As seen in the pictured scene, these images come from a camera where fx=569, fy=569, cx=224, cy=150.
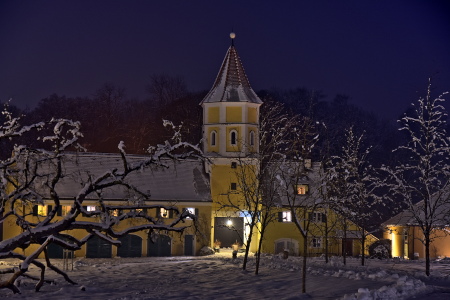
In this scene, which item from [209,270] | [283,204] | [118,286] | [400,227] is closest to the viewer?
[118,286]

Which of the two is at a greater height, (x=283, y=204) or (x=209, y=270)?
(x=283, y=204)

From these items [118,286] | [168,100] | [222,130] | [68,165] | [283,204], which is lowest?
[118,286]

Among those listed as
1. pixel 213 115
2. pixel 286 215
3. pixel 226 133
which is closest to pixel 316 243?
pixel 286 215

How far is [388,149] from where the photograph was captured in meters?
67.1

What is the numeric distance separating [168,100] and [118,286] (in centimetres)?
4497

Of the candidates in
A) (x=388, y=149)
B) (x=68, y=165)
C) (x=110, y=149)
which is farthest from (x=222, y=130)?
(x=388, y=149)

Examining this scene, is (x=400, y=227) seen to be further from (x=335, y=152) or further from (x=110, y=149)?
(x=110, y=149)

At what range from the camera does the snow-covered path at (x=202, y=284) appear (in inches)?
787

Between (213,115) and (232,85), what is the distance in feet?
9.55

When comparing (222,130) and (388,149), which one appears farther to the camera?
(388,149)

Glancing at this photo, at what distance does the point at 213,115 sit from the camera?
44844 millimetres

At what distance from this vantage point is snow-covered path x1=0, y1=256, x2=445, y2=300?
20.0m

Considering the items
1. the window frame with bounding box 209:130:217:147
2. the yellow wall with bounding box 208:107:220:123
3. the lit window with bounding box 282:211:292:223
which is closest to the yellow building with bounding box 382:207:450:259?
the lit window with bounding box 282:211:292:223

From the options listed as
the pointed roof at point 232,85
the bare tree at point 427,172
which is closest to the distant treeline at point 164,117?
the pointed roof at point 232,85
